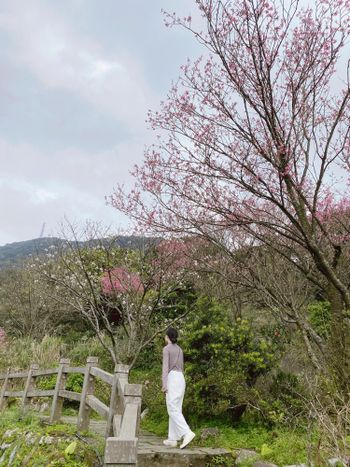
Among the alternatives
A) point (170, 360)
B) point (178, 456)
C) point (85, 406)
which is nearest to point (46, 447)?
point (85, 406)

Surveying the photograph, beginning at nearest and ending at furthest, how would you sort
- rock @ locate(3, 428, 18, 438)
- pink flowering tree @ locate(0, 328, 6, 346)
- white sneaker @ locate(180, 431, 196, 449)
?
white sneaker @ locate(180, 431, 196, 449) → rock @ locate(3, 428, 18, 438) → pink flowering tree @ locate(0, 328, 6, 346)

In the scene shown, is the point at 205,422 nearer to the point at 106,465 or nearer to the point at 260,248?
the point at 260,248

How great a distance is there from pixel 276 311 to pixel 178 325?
6.33 meters

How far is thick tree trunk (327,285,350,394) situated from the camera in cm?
546

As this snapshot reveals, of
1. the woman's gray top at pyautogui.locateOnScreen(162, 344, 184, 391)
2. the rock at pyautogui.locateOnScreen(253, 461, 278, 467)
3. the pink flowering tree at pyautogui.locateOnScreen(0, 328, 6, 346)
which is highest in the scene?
the woman's gray top at pyautogui.locateOnScreen(162, 344, 184, 391)

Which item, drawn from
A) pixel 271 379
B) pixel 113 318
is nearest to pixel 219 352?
pixel 271 379

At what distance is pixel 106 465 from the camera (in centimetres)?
267

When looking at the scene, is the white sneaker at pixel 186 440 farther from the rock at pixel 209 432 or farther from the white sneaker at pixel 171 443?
the rock at pixel 209 432

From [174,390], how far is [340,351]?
2.41 metres

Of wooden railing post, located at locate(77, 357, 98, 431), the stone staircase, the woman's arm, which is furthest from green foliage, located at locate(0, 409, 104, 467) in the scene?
the woman's arm

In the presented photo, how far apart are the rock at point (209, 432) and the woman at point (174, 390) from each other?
1.82ft

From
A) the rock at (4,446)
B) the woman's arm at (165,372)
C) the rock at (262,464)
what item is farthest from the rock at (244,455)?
the rock at (4,446)

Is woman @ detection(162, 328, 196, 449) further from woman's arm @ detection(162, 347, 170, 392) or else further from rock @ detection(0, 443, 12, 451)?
rock @ detection(0, 443, 12, 451)

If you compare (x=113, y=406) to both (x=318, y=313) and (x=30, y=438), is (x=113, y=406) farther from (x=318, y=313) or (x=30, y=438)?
(x=318, y=313)
